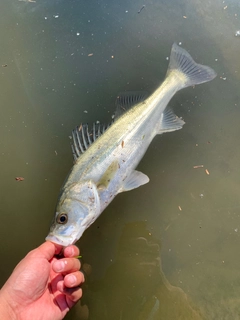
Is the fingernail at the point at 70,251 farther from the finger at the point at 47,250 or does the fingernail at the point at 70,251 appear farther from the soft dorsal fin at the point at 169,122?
the soft dorsal fin at the point at 169,122

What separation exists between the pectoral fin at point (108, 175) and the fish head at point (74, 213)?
0.05 metres

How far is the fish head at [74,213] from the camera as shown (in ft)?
6.29

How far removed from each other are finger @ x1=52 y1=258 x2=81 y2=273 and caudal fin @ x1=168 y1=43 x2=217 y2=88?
1.46m

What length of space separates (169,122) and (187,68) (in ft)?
1.46

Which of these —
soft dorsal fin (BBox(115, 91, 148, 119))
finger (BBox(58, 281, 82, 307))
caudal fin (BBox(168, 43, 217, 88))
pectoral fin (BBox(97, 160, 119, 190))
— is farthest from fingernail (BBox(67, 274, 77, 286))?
caudal fin (BBox(168, 43, 217, 88))

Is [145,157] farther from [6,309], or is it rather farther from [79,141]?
[6,309]

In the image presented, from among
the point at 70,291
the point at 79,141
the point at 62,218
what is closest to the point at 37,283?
the point at 70,291

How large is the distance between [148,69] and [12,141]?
1.24 metres

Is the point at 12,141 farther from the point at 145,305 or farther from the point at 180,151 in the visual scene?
the point at 145,305

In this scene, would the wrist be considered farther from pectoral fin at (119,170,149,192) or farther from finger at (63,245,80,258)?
pectoral fin at (119,170,149,192)

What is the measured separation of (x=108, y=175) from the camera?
210cm

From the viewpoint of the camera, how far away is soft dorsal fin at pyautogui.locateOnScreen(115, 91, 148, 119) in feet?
7.80

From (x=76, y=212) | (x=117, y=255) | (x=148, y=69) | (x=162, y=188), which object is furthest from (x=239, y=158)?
(x=76, y=212)

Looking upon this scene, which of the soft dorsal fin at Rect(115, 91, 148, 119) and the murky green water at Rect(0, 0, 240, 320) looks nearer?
the soft dorsal fin at Rect(115, 91, 148, 119)
